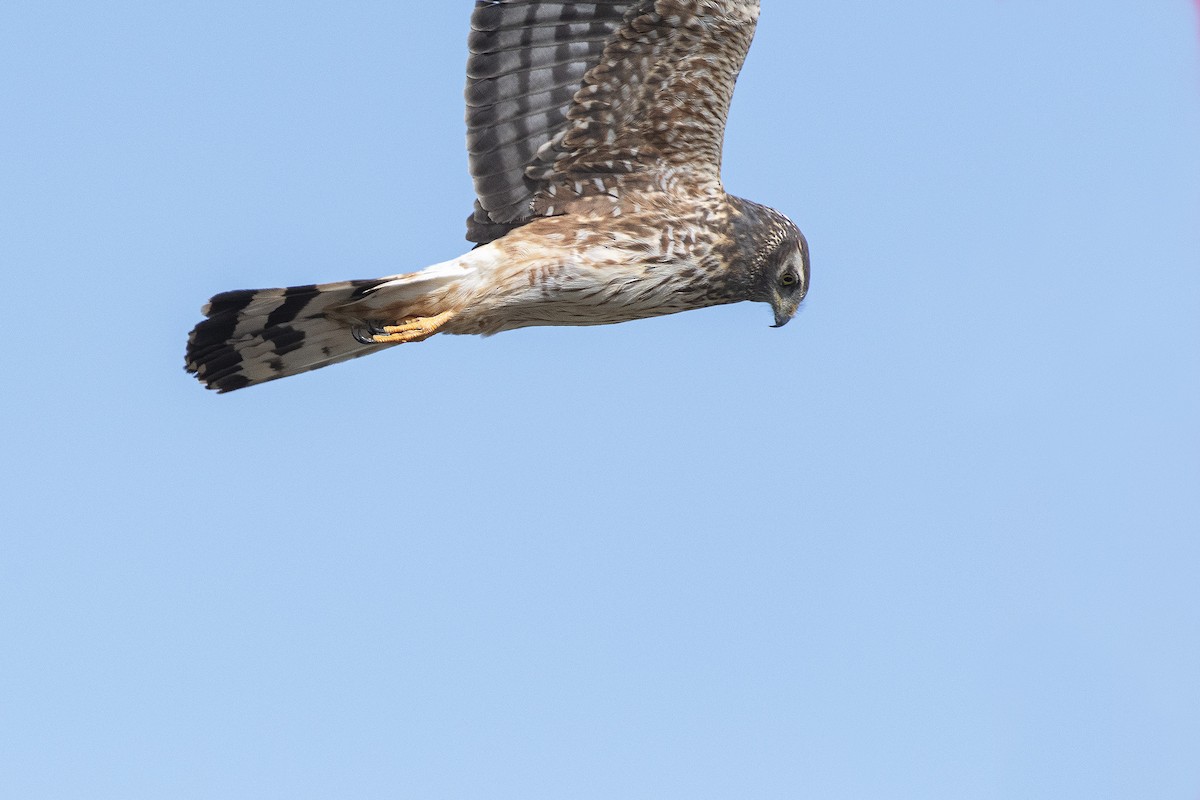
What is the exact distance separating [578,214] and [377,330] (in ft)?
3.97

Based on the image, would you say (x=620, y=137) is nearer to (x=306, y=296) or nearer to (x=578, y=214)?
(x=578, y=214)

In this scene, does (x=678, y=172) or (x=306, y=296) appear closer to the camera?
(x=306, y=296)

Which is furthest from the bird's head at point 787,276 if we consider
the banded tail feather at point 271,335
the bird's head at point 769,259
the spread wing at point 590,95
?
the banded tail feather at point 271,335

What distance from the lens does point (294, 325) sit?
30.4ft

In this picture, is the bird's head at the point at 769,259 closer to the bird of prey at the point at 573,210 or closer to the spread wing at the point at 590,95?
the bird of prey at the point at 573,210

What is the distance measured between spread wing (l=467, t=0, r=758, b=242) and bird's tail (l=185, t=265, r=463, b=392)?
0.73 m

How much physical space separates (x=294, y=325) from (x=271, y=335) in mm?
131

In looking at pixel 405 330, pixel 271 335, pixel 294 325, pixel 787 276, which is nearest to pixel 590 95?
pixel 787 276

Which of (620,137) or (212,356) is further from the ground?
(620,137)

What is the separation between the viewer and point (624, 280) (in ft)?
30.5

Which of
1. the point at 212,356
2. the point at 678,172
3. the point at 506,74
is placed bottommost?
the point at 212,356

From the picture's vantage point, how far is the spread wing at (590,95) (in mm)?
9391

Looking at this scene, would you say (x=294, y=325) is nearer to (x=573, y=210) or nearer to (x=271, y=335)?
(x=271, y=335)

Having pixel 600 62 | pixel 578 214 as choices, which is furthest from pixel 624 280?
pixel 600 62
